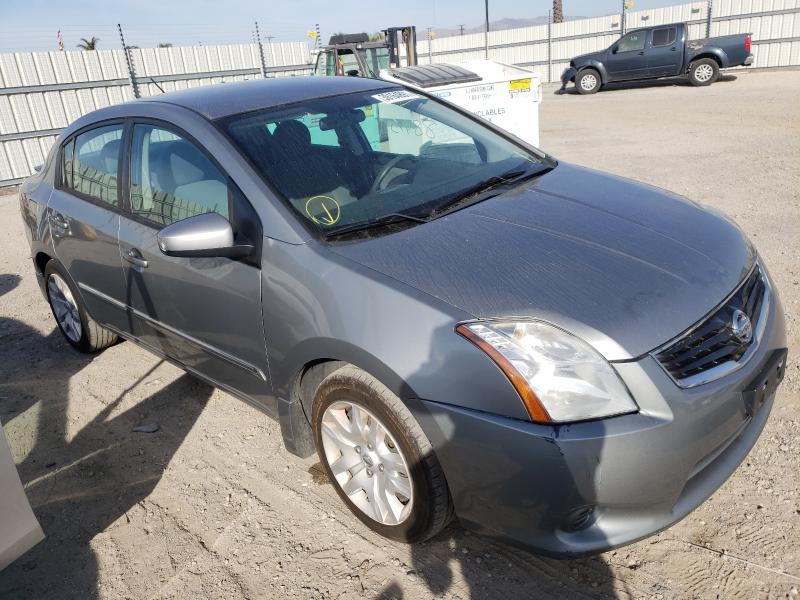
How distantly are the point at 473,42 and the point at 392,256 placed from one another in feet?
83.6

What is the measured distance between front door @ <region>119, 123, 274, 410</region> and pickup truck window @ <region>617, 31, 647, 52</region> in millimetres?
18120

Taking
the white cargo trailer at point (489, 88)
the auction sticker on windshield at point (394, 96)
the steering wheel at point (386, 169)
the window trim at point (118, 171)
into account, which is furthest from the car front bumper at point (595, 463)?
the white cargo trailer at point (489, 88)

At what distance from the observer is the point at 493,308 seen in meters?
2.06

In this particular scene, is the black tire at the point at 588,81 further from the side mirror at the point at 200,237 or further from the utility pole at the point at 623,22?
the side mirror at the point at 200,237

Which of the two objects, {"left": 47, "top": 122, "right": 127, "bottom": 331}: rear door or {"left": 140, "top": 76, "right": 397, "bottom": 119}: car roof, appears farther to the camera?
{"left": 47, "top": 122, "right": 127, "bottom": 331}: rear door

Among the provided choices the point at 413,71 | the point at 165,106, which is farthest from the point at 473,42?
the point at 165,106

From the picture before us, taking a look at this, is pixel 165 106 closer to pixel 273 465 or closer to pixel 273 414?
pixel 273 414

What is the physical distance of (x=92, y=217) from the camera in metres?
3.56

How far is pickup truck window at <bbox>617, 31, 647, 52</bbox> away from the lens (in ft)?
59.6

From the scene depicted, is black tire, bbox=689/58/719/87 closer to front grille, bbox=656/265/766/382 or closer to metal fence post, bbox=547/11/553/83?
metal fence post, bbox=547/11/553/83

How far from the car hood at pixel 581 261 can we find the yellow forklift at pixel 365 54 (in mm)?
9925

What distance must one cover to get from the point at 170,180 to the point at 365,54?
10990 mm

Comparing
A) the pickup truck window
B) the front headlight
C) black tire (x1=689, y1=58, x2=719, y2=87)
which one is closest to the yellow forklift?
the pickup truck window

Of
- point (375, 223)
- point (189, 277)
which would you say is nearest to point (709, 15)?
point (375, 223)
